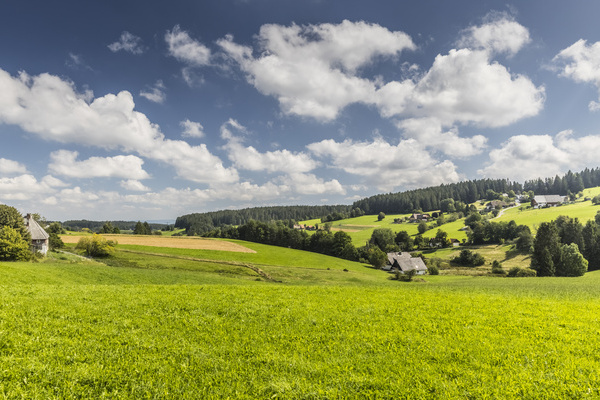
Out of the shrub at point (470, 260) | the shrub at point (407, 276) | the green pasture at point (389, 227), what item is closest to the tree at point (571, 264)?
the shrub at point (470, 260)

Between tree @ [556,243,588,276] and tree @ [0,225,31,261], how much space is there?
118 meters

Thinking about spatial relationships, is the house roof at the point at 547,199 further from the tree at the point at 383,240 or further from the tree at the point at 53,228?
the tree at the point at 53,228

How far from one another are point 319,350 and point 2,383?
824 centimetres

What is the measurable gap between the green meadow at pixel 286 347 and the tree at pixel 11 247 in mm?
46197

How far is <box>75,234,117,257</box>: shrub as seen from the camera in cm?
6731

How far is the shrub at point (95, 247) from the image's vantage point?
67312mm

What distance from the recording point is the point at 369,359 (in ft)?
28.7

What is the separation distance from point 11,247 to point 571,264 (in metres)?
121

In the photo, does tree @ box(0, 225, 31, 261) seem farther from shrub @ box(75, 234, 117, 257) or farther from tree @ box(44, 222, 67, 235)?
tree @ box(44, 222, 67, 235)

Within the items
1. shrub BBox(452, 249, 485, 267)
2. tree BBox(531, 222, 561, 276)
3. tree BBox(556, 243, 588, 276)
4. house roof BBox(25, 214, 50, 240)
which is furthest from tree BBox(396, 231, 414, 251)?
house roof BBox(25, 214, 50, 240)

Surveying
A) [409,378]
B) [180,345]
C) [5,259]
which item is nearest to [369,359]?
[409,378]

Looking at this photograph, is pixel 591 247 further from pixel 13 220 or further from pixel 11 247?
pixel 13 220

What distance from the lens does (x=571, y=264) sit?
70750 mm

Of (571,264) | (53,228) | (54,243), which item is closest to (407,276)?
(571,264)
